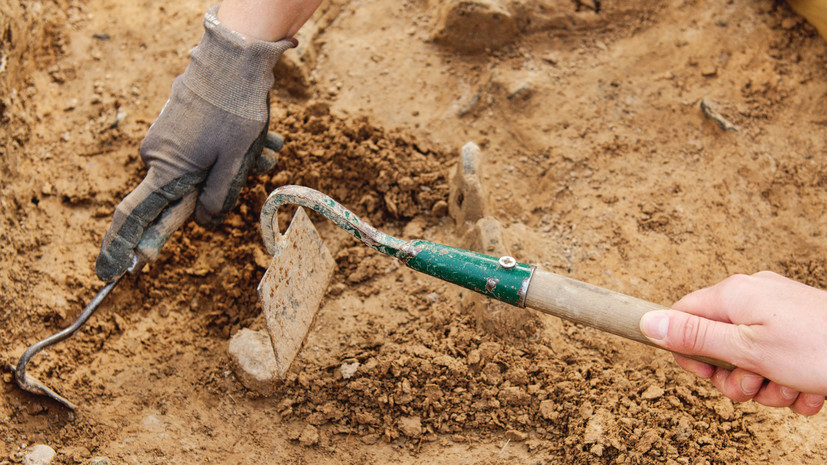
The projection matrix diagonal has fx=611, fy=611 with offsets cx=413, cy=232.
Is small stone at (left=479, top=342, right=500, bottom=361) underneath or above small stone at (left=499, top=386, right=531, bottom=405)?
above

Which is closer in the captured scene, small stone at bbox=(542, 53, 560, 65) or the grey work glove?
the grey work glove

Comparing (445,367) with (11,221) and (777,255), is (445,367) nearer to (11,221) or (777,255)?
(777,255)

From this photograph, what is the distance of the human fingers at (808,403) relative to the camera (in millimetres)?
1600

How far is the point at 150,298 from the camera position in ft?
7.55

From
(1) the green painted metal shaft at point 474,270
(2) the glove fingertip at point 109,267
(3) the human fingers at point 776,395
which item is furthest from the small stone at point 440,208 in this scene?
(3) the human fingers at point 776,395

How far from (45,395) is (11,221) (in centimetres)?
73

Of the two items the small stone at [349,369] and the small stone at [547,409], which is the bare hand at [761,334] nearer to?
the small stone at [547,409]

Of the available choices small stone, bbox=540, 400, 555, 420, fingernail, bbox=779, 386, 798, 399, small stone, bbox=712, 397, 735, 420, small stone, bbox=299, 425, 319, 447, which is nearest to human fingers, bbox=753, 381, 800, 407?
fingernail, bbox=779, 386, 798, 399

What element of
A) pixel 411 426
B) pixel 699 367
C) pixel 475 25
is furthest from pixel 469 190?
pixel 475 25

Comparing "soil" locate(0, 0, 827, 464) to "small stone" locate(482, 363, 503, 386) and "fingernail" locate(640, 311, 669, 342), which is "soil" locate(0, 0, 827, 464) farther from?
"fingernail" locate(640, 311, 669, 342)

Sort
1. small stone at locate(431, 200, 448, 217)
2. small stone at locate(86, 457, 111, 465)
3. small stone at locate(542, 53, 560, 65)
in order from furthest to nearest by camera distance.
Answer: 1. small stone at locate(542, 53, 560, 65)
2. small stone at locate(431, 200, 448, 217)
3. small stone at locate(86, 457, 111, 465)

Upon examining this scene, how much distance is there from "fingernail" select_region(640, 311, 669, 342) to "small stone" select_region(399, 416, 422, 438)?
759 millimetres

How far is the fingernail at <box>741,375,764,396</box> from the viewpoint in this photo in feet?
5.21

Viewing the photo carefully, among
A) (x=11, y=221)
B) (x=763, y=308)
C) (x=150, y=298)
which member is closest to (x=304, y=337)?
(x=150, y=298)
